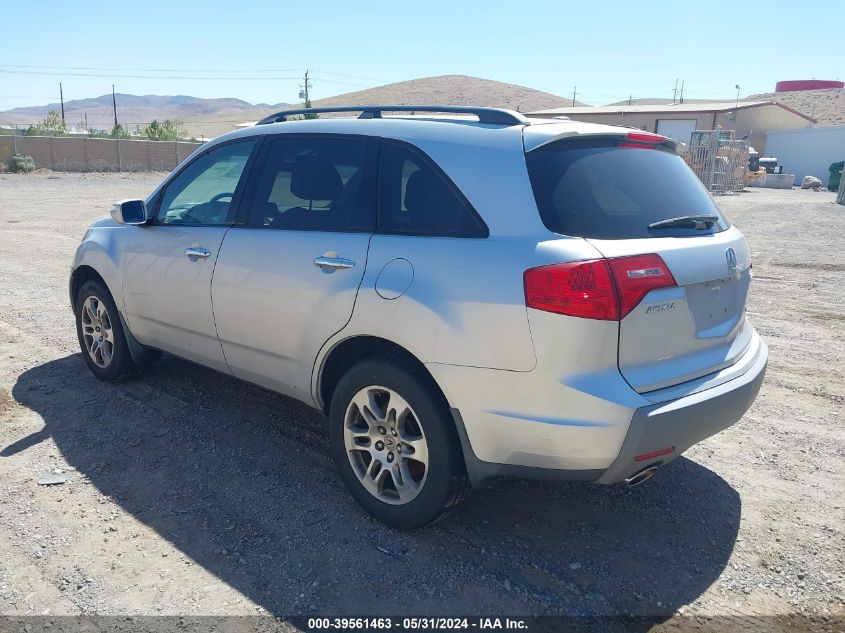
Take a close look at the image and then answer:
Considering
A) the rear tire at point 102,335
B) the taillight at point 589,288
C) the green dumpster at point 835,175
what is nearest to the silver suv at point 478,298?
the taillight at point 589,288

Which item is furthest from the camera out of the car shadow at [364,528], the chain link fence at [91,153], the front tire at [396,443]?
the chain link fence at [91,153]

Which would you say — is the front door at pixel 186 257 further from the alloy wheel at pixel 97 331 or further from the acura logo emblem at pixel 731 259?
the acura logo emblem at pixel 731 259

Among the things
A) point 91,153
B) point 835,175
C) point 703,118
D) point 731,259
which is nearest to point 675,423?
point 731,259

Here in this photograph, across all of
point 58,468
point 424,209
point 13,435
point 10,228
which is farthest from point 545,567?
point 10,228

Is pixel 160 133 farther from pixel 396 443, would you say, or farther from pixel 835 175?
pixel 396 443

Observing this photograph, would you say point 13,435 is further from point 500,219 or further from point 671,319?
point 671,319

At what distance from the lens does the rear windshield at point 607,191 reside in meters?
2.93

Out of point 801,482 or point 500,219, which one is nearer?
point 500,219

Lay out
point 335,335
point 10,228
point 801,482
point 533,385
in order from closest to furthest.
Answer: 1. point 533,385
2. point 335,335
3. point 801,482
4. point 10,228

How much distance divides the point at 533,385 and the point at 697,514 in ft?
4.88

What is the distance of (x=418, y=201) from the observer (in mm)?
3299

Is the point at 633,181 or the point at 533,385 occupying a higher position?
the point at 633,181

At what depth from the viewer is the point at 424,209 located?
326cm

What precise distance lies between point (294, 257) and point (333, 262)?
31 centimetres
